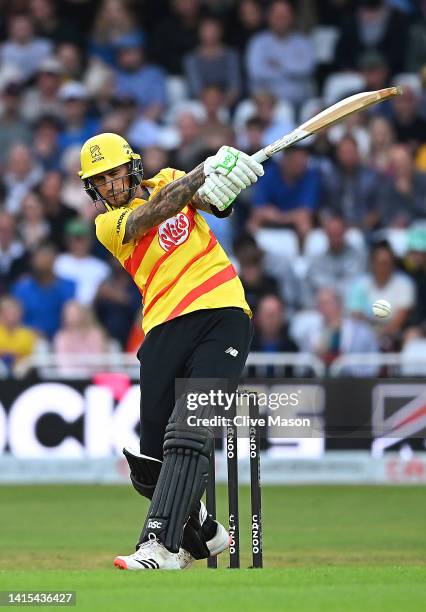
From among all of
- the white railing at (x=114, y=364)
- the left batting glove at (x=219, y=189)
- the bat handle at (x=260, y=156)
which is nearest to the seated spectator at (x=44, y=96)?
the white railing at (x=114, y=364)

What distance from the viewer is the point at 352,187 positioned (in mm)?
15711

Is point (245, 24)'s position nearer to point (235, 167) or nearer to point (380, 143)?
point (380, 143)

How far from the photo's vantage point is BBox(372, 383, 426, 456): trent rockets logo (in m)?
12.9

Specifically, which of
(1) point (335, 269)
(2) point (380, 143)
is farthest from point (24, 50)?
(1) point (335, 269)

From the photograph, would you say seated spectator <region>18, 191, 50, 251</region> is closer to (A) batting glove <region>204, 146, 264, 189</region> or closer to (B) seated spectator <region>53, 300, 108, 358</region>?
(B) seated spectator <region>53, 300, 108, 358</region>

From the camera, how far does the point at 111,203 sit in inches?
298

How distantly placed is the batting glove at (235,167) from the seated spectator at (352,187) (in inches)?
346

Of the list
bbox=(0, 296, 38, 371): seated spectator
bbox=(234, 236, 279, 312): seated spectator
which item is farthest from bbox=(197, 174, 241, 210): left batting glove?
bbox=(0, 296, 38, 371): seated spectator

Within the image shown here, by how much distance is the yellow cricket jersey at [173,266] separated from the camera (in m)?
7.29

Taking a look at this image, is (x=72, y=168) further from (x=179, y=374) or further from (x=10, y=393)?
(x=179, y=374)

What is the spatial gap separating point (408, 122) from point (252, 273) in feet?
11.4

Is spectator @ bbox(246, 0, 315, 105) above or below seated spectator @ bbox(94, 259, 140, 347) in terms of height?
above

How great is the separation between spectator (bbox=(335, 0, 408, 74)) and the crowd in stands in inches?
0.7

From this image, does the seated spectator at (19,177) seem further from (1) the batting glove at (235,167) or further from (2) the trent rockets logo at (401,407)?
(1) the batting glove at (235,167)
